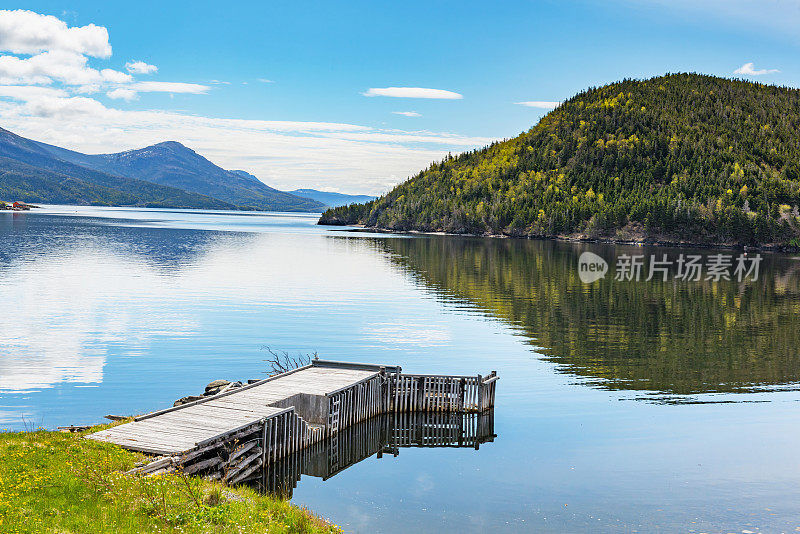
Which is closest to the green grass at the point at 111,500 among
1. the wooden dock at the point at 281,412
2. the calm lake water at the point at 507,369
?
the wooden dock at the point at 281,412

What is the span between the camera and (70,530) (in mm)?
15469

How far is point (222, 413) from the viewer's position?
26.7m

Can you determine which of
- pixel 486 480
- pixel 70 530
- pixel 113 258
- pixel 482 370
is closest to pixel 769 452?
pixel 486 480

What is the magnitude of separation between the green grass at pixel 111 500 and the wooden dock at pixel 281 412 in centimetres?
166

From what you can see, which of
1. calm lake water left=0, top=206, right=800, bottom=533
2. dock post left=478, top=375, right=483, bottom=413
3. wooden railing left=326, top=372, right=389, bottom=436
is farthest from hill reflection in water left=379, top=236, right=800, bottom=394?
wooden railing left=326, top=372, right=389, bottom=436

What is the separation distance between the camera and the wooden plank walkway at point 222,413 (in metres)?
22.6

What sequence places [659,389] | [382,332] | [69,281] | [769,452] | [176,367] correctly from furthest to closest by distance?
1. [69,281]
2. [382,332]
3. [176,367]
4. [659,389]
5. [769,452]

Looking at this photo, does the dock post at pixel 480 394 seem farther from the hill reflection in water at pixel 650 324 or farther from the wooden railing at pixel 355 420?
the hill reflection in water at pixel 650 324

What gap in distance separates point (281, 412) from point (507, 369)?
22953mm

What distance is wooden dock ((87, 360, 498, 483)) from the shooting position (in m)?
23.0

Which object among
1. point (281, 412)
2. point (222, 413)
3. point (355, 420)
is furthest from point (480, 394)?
point (222, 413)

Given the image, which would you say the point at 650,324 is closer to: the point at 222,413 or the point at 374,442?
the point at 374,442

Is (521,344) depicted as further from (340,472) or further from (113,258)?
(113,258)

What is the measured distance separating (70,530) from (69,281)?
80383 mm
